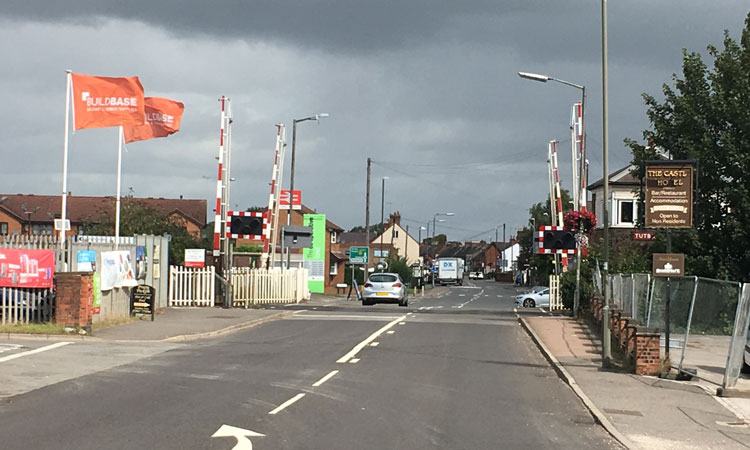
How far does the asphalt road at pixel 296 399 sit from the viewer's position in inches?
366

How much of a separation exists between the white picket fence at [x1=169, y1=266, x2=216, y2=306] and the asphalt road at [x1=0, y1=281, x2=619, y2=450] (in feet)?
42.6

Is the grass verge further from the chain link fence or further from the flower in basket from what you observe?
the flower in basket

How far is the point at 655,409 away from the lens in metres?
12.4

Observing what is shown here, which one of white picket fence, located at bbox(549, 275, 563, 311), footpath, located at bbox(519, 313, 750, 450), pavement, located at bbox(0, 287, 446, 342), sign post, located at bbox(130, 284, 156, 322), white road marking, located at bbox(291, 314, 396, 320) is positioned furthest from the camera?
white picket fence, located at bbox(549, 275, 563, 311)

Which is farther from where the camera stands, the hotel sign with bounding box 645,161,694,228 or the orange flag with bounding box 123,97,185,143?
the orange flag with bounding box 123,97,185,143

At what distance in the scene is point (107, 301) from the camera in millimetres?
22875

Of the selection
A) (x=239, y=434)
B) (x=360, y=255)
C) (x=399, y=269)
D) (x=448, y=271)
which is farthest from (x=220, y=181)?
(x=448, y=271)

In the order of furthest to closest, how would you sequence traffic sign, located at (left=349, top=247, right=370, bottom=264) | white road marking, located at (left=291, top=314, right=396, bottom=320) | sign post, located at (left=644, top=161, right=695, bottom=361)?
1. traffic sign, located at (left=349, top=247, right=370, bottom=264)
2. white road marking, located at (left=291, top=314, right=396, bottom=320)
3. sign post, located at (left=644, top=161, right=695, bottom=361)

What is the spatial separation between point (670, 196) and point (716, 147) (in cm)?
988

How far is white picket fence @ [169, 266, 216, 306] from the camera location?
33469 millimetres

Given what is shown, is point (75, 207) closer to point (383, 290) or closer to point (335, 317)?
point (383, 290)

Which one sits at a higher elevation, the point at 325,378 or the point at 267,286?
the point at 267,286

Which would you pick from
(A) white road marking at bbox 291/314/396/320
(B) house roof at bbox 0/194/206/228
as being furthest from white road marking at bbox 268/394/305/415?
(B) house roof at bbox 0/194/206/228

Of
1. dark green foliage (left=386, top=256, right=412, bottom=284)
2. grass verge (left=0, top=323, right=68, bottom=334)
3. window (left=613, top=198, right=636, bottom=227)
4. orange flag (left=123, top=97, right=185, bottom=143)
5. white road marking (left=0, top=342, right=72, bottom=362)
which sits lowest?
white road marking (left=0, top=342, right=72, bottom=362)
